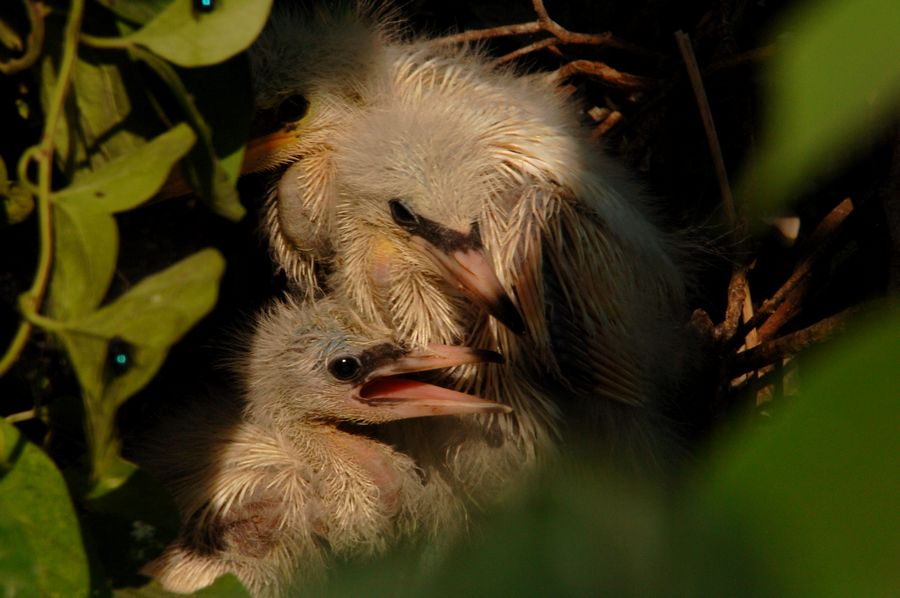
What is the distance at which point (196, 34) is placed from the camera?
31.2 inches

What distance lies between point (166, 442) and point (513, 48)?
1.09 m

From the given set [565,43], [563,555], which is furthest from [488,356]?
[563,555]

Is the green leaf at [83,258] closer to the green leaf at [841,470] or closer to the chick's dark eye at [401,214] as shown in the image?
the green leaf at [841,470]

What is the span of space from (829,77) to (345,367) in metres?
1.35

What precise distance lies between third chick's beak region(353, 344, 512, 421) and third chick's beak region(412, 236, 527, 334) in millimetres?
98

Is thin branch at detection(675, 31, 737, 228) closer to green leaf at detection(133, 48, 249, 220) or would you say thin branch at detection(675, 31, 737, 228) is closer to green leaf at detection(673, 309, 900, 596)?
green leaf at detection(133, 48, 249, 220)

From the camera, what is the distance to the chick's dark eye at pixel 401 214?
150 centimetres

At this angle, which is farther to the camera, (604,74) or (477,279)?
(604,74)

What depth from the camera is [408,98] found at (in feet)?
5.49

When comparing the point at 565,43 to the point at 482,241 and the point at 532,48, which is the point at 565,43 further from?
the point at 482,241

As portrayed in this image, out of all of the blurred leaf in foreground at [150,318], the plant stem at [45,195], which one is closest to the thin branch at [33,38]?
the plant stem at [45,195]

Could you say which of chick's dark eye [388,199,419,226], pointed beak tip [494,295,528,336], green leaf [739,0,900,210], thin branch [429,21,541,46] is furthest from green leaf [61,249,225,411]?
thin branch [429,21,541,46]

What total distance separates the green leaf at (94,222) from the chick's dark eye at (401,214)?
2.40ft

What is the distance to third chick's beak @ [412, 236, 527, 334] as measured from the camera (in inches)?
52.9
